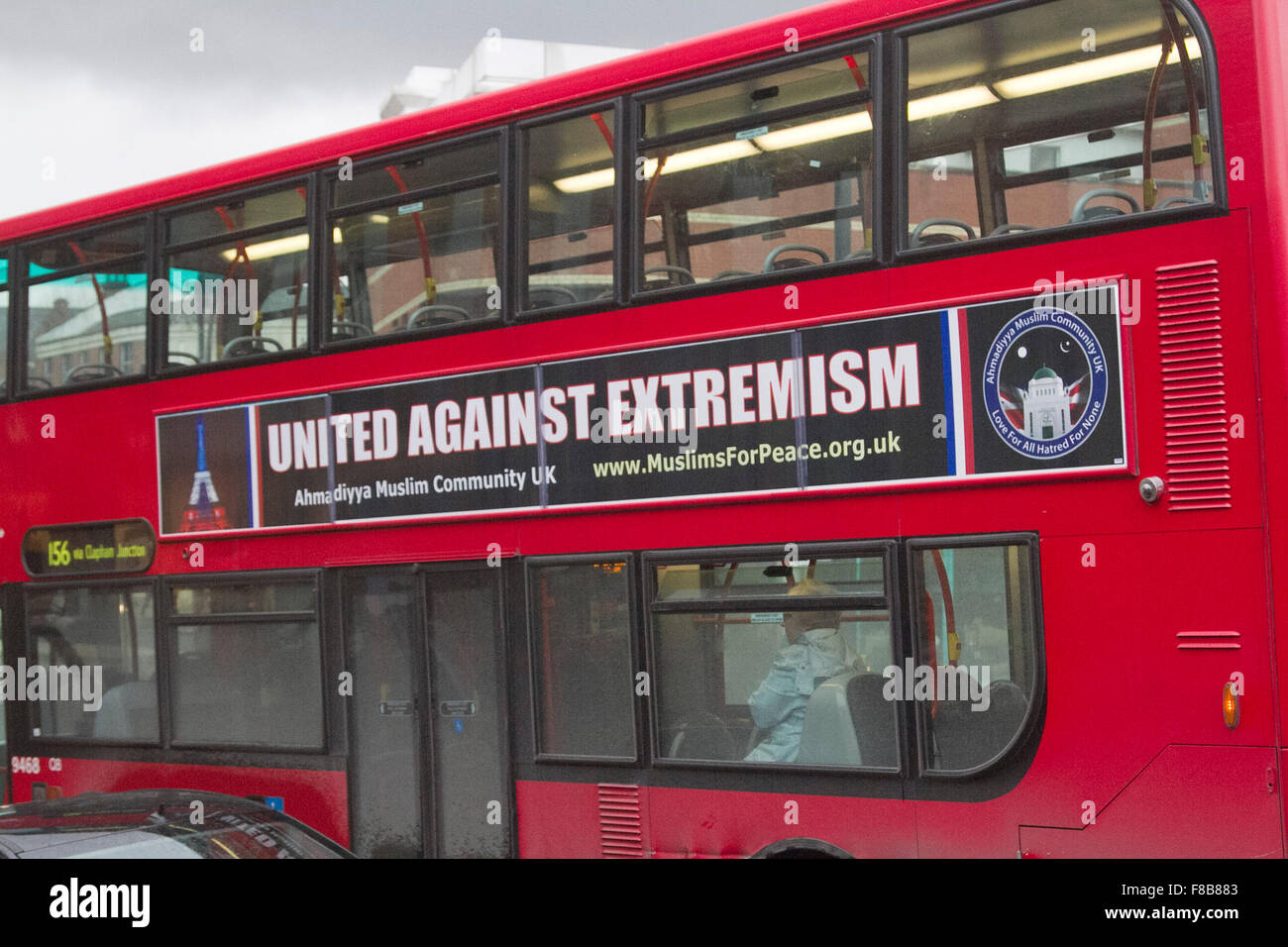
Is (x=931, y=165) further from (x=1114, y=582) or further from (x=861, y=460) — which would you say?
(x=1114, y=582)

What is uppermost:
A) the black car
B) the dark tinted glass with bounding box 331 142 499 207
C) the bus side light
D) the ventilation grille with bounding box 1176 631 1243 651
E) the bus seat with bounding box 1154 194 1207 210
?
the dark tinted glass with bounding box 331 142 499 207

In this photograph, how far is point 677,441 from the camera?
5910mm

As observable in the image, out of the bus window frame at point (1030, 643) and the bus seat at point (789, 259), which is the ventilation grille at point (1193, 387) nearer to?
the bus window frame at point (1030, 643)

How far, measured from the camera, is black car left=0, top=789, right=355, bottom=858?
4.42 m

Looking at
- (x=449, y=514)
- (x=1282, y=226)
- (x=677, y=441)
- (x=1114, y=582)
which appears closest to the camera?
(x=1282, y=226)

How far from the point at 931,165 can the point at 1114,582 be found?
196cm

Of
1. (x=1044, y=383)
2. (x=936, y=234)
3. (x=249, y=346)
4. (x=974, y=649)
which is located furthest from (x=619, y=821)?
(x=249, y=346)

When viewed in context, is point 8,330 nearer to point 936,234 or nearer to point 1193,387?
point 936,234

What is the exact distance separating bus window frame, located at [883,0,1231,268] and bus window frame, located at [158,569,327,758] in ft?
12.6

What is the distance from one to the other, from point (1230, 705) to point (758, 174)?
3.04 m

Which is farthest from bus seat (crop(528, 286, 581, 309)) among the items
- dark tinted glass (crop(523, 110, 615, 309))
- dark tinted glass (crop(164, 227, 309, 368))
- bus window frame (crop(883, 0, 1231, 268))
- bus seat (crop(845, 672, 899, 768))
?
bus seat (crop(845, 672, 899, 768))

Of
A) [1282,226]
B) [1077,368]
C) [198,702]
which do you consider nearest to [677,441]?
[1077,368]

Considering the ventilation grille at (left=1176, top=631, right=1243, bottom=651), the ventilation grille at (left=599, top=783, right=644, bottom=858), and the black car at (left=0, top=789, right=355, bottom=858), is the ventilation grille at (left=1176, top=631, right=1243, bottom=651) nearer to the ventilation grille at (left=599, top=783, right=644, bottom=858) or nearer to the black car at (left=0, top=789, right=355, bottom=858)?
the ventilation grille at (left=599, top=783, right=644, bottom=858)

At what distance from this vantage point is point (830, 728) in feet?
18.4
